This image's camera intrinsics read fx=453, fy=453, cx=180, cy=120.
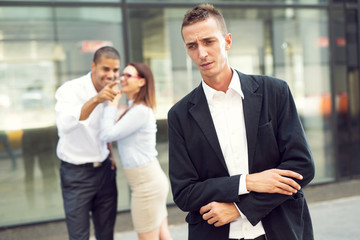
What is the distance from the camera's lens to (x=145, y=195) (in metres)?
3.69

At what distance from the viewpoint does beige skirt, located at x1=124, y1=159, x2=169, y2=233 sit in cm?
368

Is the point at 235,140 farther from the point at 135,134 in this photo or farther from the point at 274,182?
the point at 135,134

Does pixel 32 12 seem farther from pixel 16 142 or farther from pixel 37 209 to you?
pixel 37 209

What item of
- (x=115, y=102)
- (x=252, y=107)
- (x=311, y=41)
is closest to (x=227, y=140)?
(x=252, y=107)

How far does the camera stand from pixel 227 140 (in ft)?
6.46

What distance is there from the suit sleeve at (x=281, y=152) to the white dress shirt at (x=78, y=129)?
178 centimetres

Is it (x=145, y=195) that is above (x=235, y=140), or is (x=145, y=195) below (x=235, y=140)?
below

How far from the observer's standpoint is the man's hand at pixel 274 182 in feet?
6.07

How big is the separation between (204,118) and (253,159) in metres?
0.27

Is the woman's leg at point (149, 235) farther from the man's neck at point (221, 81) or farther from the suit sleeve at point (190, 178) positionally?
the man's neck at point (221, 81)

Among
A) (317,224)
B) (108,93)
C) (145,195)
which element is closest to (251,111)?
(108,93)

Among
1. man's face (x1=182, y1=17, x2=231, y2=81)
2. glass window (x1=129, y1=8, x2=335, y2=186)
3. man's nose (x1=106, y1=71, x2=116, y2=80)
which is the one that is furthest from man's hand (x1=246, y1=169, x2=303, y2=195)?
glass window (x1=129, y1=8, x2=335, y2=186)

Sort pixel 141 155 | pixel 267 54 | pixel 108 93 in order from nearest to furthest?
pixel 108 93 < pixel 141 155 < pixel 267 54

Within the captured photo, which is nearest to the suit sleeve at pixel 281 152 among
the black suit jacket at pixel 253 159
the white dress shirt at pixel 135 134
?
the black suit jacket at pixel 253 159
